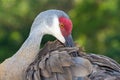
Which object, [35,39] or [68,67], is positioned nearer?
[68,67]

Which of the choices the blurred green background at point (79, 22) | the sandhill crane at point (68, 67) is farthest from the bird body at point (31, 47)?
the blurred green background at point (79, 22)

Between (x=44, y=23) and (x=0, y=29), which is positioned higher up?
(x=0, y=29)

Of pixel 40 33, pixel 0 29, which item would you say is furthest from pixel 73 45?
pixel 0 29

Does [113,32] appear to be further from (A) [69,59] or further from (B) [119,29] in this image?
(A) [69,59]

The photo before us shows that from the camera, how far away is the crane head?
716 cm

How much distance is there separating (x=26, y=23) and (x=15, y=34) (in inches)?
18.9

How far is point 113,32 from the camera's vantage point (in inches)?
483

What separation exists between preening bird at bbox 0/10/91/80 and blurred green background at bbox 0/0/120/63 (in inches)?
171

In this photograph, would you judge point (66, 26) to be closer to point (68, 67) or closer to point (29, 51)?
point (29, 51)

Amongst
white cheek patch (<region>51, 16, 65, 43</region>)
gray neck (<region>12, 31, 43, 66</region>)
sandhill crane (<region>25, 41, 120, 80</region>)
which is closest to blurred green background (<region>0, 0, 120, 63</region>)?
white cheek patch (<region>51, 16, 65, 43</region>)

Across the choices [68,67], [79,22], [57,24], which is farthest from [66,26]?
[79,22]

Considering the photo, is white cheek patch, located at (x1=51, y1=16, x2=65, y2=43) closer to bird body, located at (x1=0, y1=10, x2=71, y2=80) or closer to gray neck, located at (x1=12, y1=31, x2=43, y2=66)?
bird body, located at (x1=0, y1=10, x2=71, y2=80)

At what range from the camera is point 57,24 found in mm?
7254

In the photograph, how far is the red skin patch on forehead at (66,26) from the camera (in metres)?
7.14
